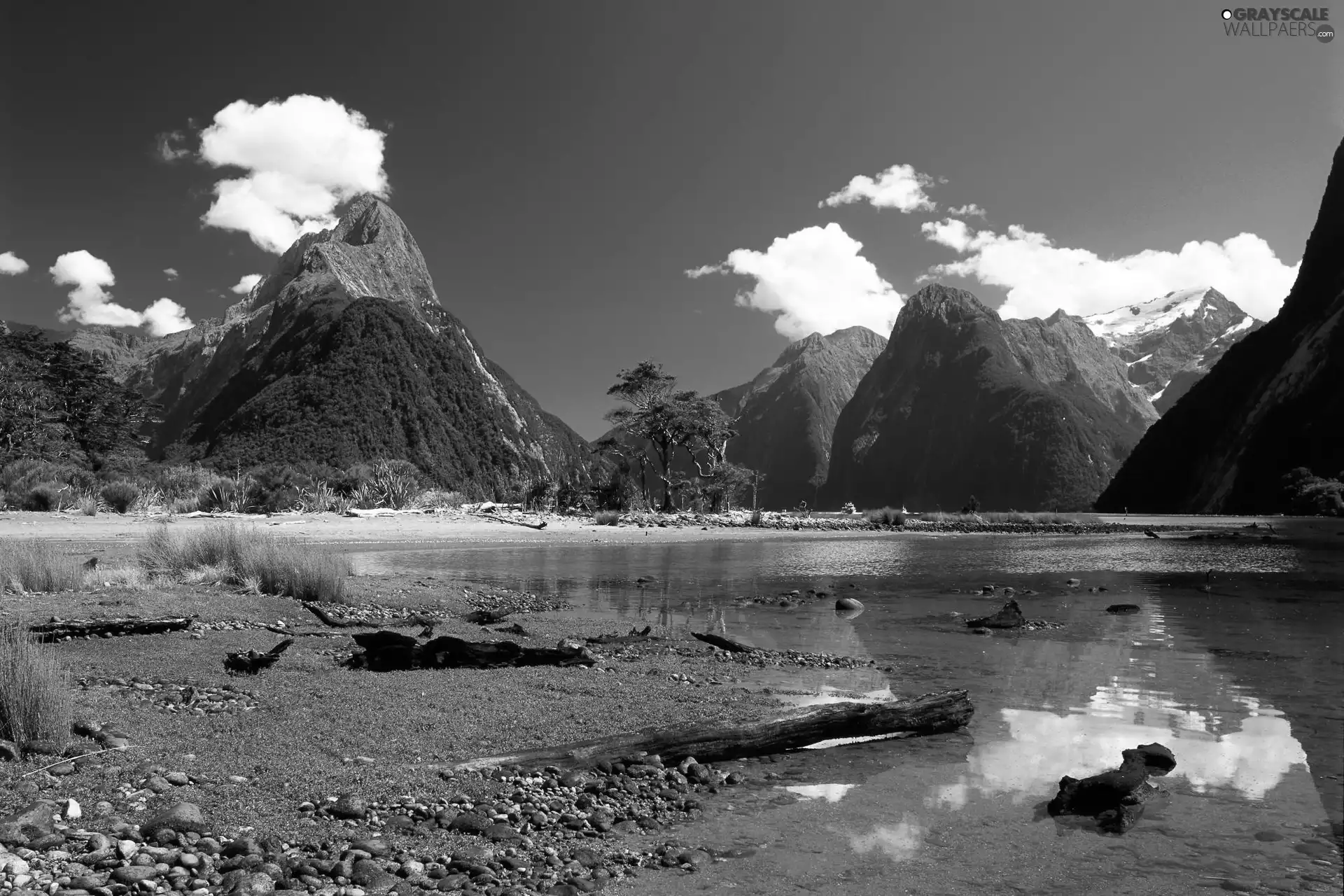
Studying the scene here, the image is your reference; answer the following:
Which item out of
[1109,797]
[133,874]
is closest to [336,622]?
[133,874]

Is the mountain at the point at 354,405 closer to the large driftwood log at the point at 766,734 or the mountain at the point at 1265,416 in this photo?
the mountain at the point at 1265,416

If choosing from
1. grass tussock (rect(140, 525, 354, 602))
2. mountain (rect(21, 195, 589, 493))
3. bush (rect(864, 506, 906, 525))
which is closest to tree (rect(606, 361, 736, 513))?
bush (rect(864, 506, 906, 525))

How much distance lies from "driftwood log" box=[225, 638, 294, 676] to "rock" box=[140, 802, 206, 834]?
440 cm

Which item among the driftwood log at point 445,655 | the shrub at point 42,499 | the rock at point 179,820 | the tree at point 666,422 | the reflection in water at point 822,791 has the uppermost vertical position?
the tree at point 666,422

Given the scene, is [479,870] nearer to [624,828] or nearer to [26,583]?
[624,828]

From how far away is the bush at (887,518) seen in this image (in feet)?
211

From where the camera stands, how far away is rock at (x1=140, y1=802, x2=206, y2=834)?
427 cm

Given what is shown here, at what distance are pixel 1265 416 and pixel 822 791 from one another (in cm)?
12656

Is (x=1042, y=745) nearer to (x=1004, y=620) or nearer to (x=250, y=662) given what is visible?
(x=1004, y=620)

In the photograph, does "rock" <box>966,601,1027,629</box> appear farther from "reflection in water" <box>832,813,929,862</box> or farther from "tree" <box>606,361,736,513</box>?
"tree" <box>606,361,736,513</box>

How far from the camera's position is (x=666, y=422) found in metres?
60.1

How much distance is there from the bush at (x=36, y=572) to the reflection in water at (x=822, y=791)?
14031 mm

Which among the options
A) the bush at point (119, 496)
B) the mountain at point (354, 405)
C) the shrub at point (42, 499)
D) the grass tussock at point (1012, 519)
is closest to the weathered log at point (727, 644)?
the shrub at point (42, 499)

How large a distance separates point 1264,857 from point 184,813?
6852mm
